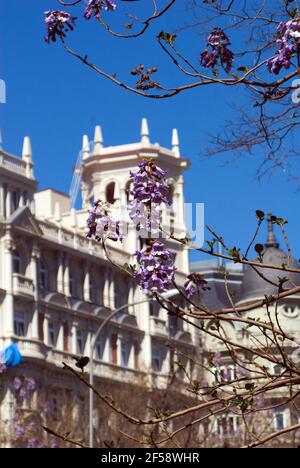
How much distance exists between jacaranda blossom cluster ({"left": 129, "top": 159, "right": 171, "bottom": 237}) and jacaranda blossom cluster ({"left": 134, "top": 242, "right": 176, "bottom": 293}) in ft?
0.43

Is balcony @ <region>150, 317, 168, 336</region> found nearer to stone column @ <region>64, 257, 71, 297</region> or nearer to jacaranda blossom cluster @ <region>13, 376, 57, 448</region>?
stone column @ <region>64, 257, 71, 297</region>

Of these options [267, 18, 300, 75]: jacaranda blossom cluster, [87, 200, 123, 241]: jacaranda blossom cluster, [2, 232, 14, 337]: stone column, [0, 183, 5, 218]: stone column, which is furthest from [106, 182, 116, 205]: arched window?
[267, 18, 300, 75]: jacaranda blossom cluster

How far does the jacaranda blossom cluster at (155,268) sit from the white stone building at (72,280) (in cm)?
5740

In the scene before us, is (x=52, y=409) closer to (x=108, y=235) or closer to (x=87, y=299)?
(x=87, y=299)

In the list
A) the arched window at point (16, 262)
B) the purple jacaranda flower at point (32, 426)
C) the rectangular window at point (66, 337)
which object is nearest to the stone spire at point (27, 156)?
the arched window at point (16, 262)

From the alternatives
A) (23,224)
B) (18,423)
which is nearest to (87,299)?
(23,224)

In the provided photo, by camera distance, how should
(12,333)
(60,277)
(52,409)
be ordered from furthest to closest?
(60,277) → (12,333) → (52,409)

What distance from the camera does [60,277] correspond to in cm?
7988

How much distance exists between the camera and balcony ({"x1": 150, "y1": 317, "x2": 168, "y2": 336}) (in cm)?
8900

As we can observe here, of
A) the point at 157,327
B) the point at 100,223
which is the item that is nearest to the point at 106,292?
the point at 157,327

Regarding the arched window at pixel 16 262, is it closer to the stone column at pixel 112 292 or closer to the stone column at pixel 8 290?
the stone column at pixel 8 290

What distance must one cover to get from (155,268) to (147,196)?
1.69ft

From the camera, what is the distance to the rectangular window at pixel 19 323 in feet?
245
